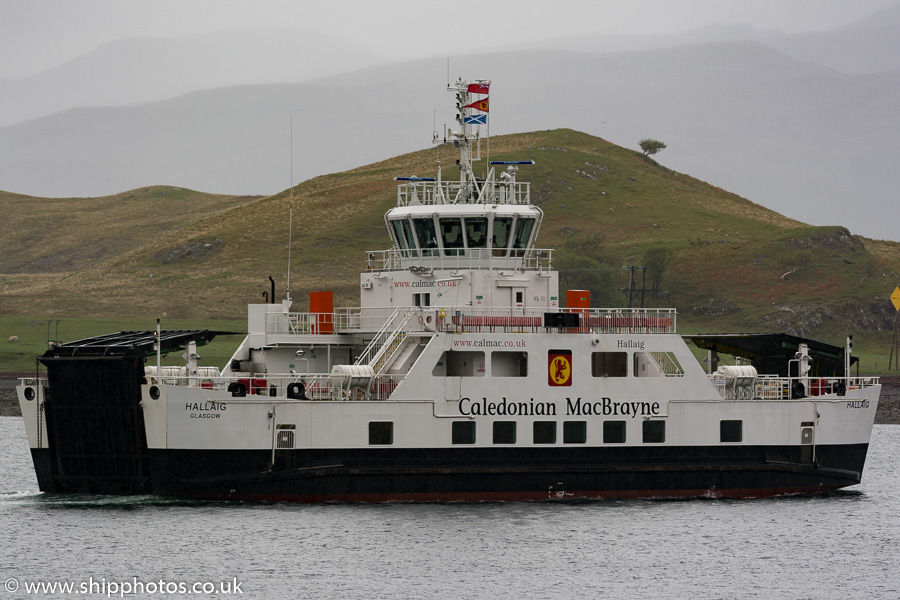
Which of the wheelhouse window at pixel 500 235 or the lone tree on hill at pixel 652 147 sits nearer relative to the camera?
the wheelhouse window at pixel 500 235

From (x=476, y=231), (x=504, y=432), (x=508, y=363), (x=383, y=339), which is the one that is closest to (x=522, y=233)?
(x=476, y=231)

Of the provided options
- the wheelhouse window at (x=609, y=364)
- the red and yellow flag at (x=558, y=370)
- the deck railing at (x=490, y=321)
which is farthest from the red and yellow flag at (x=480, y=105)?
the red and yellow flag at (x=558, y=370)

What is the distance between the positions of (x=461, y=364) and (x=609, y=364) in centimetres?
461

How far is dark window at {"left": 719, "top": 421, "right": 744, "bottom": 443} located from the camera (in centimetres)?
3781

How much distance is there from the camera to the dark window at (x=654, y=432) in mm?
37156

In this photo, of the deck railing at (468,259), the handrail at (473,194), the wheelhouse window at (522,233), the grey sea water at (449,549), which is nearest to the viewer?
the grey sea water at (449,549)

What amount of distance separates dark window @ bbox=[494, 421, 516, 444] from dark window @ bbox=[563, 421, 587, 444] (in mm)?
1494

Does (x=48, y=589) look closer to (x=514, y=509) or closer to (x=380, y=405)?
(x=380, y=405)

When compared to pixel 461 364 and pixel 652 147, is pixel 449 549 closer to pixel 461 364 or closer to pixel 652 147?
pixel 461 364

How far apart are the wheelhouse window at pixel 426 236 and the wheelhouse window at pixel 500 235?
179cm

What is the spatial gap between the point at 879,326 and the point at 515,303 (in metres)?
77.5

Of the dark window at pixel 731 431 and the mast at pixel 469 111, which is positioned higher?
the mast at pixel 469 111

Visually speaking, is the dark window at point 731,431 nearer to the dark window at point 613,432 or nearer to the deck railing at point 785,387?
the deck railing at point 785,387
